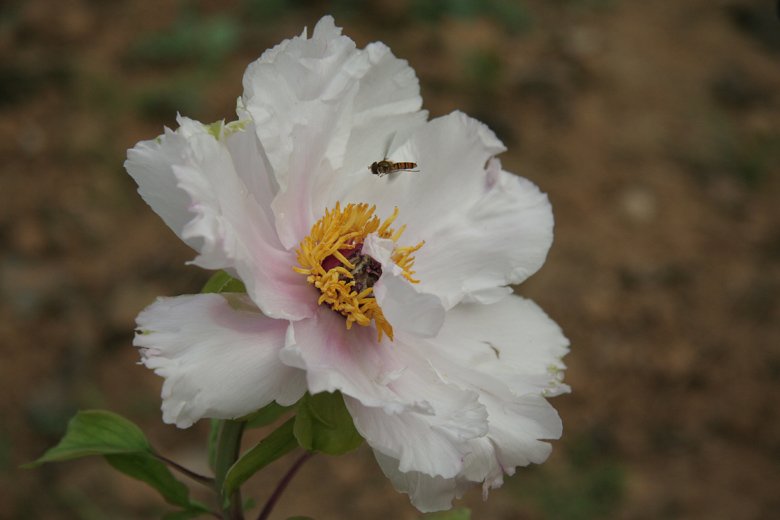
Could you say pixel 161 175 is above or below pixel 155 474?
above

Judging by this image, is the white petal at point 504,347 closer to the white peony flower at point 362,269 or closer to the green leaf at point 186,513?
the white peony flower at point 362,269

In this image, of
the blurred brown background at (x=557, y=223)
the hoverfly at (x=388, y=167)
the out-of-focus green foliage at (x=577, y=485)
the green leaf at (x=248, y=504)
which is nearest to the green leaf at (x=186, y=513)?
the green leaf at (x=248, y=504)

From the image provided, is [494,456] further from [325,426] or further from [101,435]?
[101,435]

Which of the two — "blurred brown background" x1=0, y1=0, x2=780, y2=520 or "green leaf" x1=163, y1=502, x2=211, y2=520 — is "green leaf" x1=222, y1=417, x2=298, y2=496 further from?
"blurred brown background" x1=0, y1=0, x2=780, y2=520

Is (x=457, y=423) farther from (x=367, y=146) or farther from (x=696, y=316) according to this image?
(x=696, y=316)

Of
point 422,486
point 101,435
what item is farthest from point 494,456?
point 101,435

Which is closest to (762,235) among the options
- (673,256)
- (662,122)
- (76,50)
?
(673,256)
